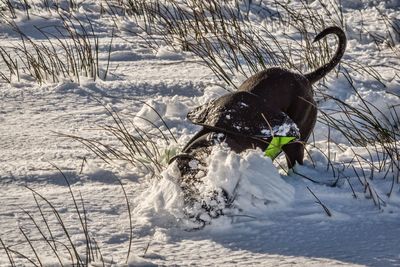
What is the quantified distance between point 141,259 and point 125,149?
3.61 feet

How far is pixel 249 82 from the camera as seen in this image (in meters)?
3.10

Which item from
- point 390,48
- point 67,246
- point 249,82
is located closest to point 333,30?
point 249,82

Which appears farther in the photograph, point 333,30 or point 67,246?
point 333,30

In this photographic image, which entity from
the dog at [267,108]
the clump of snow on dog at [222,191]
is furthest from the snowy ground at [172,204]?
the dog at [267,108]

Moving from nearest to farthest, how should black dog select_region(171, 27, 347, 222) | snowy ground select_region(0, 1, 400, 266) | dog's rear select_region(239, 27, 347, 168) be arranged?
snowy ground select_region(0, 1, 400, 266) < black dog select_region(171, 27, 347, 222) < dog's rear select_region(239, 27, 347, 168)

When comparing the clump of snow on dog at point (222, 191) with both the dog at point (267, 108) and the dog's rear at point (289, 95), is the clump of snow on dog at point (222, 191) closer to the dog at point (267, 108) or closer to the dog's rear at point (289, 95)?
the dog at point (267, 108)

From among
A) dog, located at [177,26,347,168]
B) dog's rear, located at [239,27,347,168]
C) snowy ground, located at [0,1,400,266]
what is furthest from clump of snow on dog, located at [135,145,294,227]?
dog's rear, located at [239,27,347,168]

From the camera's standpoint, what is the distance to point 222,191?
2.67 m

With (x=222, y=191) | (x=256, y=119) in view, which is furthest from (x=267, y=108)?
(x=222, y=191)

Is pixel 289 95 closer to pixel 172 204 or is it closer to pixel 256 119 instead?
pixel 256 119

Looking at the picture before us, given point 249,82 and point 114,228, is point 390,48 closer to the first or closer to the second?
point 249,82

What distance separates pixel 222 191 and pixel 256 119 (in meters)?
0.36

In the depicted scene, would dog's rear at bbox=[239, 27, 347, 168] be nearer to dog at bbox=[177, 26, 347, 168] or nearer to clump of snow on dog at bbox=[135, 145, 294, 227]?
dog at bbox=[177, 26, 347, 168]

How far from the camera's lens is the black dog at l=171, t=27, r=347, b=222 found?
279 centimetres
